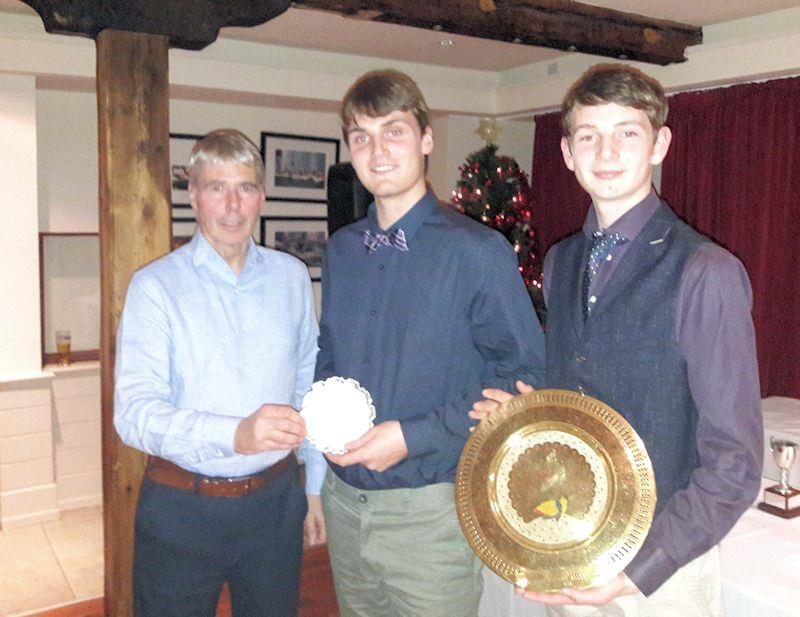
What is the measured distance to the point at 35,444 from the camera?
4676 millimetres

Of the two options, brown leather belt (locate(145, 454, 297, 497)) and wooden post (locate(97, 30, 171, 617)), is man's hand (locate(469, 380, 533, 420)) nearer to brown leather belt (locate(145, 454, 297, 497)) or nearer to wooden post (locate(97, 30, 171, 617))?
brown leather belt (locate(145, 454, 297, 497))

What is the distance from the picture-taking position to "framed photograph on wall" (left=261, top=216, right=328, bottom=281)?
5742mm

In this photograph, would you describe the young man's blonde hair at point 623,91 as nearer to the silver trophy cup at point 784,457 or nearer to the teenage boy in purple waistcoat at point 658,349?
the teenage boy in purple waistcoat at point 658,349

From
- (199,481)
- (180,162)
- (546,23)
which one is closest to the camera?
(199,481)

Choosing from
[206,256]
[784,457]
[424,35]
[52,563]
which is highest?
[424,35]

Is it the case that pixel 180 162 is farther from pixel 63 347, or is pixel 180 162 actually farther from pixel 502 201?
pixel 502 201

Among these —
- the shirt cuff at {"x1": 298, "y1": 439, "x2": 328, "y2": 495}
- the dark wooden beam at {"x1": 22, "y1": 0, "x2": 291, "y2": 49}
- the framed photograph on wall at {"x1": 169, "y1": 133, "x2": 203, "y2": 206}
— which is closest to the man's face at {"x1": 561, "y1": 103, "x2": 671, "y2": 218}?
the shirt cuff at {"x1": 298, "y1": 439, "x2": 328, "y2": 495}

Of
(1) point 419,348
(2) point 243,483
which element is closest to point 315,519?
(2) point 243,483

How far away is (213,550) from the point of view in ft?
6.04

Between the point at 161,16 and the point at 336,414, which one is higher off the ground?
the point at 161,16

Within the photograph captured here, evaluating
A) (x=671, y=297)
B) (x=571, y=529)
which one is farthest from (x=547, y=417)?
(x=671, y=297)

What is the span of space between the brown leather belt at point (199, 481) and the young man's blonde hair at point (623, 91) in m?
1.23

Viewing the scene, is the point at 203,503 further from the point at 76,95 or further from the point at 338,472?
the point at 76,95

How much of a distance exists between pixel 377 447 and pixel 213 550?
64 cm
